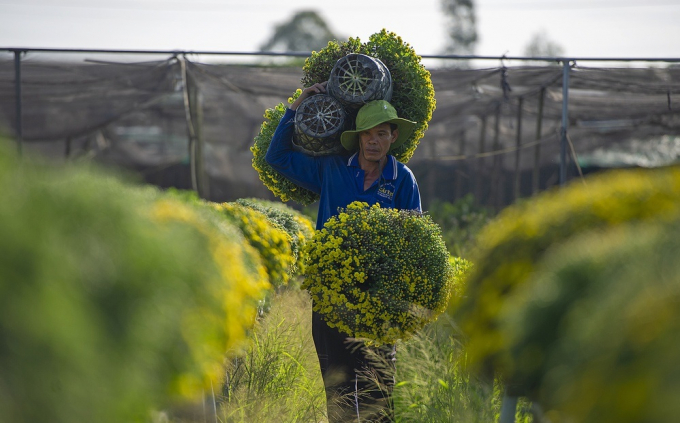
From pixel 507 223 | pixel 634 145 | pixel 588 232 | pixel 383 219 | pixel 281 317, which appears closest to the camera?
pixel 588 232

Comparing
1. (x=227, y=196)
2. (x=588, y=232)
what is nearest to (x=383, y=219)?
(x=588, y=232)

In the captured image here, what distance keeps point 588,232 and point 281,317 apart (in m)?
3.18

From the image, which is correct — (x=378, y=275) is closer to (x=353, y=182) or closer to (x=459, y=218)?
(x=353, y=182)

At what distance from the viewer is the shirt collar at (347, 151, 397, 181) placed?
3531mm

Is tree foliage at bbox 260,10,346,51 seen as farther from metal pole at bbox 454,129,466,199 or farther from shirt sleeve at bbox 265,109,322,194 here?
Result: shirt sleeve at bbox 265,109,322,194

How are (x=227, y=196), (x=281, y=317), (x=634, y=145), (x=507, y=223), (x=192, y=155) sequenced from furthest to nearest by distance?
1. (x=634, y=145)
2. (x=227, y=196)
3. (x=192, y=155)
4. (x=281, y=317)
5. (x=507, y=223)

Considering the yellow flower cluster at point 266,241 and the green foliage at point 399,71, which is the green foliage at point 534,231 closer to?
the yellow flower cluster at point 266,241

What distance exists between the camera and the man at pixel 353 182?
3.28 meters

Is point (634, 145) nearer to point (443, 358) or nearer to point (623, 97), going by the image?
point (623, 97)

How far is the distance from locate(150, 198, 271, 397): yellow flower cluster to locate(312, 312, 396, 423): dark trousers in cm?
144

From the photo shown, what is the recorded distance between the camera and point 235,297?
1519 millimetres

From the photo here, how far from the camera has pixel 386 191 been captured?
138 inches

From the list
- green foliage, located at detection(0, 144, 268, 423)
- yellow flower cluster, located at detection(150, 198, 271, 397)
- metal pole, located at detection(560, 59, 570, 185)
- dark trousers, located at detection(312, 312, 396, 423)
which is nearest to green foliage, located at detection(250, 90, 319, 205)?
dark trousers, located at detection(312, 312, 396, 423)

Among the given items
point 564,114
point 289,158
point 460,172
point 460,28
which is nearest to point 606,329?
point 289,158
